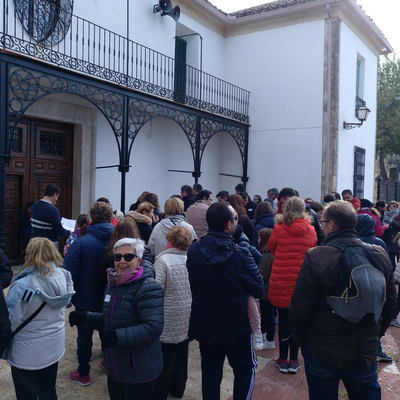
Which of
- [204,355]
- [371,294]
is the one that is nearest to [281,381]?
[204,355]

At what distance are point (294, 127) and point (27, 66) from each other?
790cm

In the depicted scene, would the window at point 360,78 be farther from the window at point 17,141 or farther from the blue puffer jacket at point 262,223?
the window at point 17,141

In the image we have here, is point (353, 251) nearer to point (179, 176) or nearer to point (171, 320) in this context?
point (171, 320)

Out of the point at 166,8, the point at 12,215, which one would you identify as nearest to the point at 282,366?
the point at 12,215

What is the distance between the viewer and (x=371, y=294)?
2.25 m

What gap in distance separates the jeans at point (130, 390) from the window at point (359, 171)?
12015mm

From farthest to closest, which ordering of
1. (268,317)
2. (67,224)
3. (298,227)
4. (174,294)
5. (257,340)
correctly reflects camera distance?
(67,224) < (268,317) < (298,227) < (174,294) < (257,340)

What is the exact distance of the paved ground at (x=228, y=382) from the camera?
3.42 m

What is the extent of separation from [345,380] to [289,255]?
145 centimetres

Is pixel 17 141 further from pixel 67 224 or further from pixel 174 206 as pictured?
pixel 174 206

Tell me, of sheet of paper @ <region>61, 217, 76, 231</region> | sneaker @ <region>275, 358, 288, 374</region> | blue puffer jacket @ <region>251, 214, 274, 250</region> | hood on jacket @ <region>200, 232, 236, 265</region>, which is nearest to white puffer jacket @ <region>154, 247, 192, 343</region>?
hood on jacket @ <region>200, 232, 236, 265</region>

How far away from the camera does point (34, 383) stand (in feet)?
8.87

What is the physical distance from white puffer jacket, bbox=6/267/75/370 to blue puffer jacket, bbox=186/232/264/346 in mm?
952

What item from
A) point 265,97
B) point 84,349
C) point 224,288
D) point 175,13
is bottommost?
point 84,349
